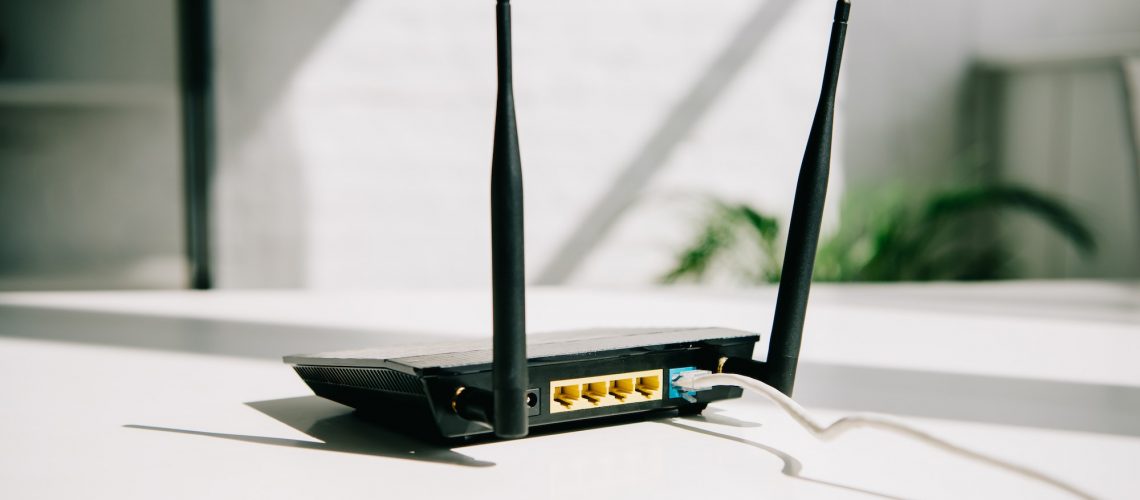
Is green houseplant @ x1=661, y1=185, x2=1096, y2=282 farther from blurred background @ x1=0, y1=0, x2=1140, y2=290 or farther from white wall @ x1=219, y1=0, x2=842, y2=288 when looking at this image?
white wall @ x1=219, y1=0, x2=842, y2=288

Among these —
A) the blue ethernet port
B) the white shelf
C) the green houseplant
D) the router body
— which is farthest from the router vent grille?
the green houseplant

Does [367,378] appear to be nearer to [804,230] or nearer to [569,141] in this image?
[804,230]

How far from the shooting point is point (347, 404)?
523 mm

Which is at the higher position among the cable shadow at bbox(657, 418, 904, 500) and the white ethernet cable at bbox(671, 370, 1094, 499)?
the white ethernet cable at bbox(671, 370, 1094, 499)

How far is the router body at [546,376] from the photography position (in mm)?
423

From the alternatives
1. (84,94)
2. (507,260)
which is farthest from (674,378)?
(84,94)

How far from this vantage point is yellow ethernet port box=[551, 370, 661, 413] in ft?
1.50

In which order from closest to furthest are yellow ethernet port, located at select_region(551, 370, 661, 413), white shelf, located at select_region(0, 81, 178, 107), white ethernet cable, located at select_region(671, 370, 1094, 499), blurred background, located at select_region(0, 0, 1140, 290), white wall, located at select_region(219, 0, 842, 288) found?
white ethernet cable, located at select_region(671, 370, 1094, 499) < yellow ethernet port, located at select_region(551, 370, 661, 413) < white shelf, located at select_region(0, 81, 178, 107) < blurred background, located at select_region(0, 0, 1140, 290) < white wall, located at select_region(219, 0, 842, 288)

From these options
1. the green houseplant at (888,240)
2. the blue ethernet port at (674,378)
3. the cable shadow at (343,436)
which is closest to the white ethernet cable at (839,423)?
the blue ethernet port at (674,378)

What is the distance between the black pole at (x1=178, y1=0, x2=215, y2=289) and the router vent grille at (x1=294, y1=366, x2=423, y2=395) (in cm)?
199

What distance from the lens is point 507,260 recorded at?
1.24ft

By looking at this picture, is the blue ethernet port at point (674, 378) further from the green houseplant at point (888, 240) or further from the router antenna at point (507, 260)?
the green houseplant at point (888, 240)

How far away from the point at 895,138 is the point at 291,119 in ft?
6.88

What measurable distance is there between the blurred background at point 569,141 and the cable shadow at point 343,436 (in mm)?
1934
